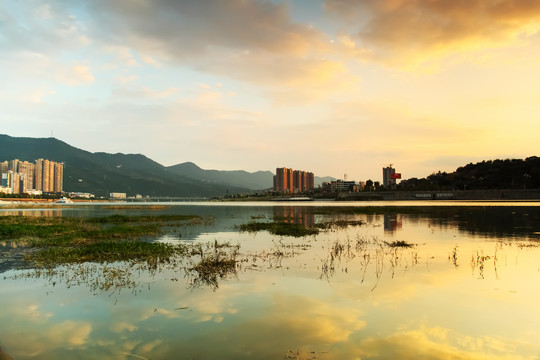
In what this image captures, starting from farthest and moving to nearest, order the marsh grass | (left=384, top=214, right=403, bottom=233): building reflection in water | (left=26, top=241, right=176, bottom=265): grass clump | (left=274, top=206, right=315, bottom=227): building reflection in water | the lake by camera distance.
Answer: (left=274, top=206, right=315, bottom=227): building reflection in water < (left=384, top=214, right=403, bottom=233): building reflection in water < (left=26, top=241, right=176, bottom=265): grass clump < the marsh grass < the lake

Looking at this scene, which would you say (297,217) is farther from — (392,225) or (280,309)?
(280,309)

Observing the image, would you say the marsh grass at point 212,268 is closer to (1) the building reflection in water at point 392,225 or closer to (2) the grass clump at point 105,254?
(2) the grass clump at point 105,254

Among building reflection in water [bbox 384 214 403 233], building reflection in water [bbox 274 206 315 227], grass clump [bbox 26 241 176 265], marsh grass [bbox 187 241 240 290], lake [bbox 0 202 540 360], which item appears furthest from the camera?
building reflection in water [bbox 274 206 315 227]

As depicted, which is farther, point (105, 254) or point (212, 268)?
point (105, 254)

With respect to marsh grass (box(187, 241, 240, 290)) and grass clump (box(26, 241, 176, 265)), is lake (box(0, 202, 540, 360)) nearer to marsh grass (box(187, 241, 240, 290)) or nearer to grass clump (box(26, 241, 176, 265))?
marsh grass (box(187, 241, 240, 290))

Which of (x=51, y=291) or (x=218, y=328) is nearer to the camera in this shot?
(x=218, y=328)

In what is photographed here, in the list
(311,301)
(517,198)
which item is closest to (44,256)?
(311,301)

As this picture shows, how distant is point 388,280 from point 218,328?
957 cm

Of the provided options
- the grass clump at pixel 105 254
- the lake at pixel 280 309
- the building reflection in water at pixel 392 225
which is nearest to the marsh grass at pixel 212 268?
the lake at pixel 280 309

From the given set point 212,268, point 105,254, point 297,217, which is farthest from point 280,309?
point 297,217

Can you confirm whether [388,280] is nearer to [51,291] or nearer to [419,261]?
[419,261]

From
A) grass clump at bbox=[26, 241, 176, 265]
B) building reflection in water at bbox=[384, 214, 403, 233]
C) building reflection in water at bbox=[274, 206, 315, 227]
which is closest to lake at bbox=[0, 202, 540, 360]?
grass clump at bbox=[26, 241, 176, 265]

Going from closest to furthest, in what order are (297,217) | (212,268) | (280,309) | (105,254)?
(280,309) < (212,268) < (105,254) < (297,217)

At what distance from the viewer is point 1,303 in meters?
13.0
